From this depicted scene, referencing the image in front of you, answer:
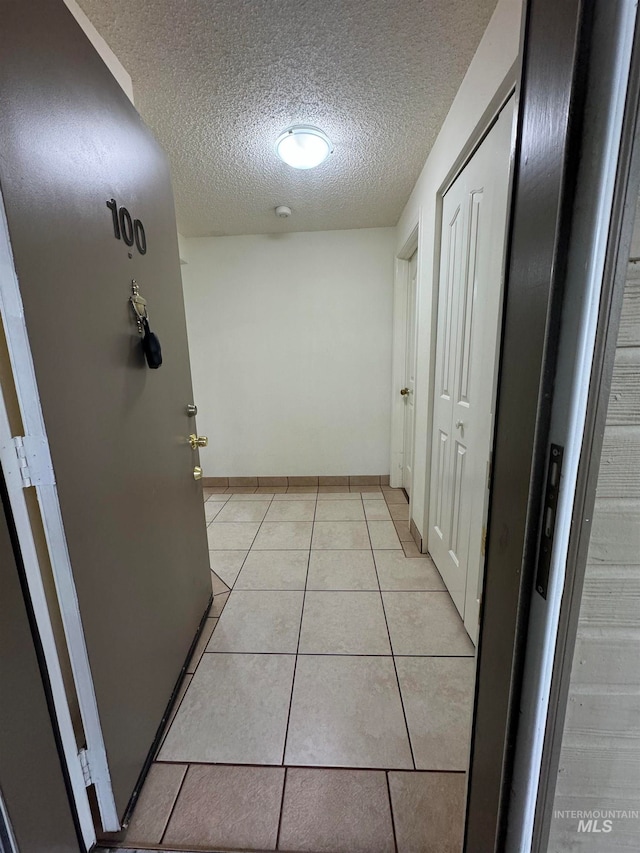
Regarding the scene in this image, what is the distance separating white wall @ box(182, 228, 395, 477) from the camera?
3.10 meters

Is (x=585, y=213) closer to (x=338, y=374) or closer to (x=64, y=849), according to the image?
(x=64, y=849)

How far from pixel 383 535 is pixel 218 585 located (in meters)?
1.22

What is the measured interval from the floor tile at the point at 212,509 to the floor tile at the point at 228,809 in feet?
6.08

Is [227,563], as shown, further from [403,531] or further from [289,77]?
[289,77]

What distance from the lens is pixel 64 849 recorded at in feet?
2.48

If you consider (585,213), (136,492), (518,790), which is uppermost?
(585,213)

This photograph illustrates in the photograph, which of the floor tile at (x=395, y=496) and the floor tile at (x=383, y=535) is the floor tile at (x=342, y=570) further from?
the floor tile at (x=395, y=496)

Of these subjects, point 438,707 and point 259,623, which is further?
point 259,623

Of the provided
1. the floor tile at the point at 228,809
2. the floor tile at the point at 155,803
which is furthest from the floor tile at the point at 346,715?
the floor tile at the point at 155,803

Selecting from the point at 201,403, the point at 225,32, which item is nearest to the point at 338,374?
the point at 201,403

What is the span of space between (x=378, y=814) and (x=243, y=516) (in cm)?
212

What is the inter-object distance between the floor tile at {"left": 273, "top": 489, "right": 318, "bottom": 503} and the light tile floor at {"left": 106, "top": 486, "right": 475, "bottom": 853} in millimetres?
1034

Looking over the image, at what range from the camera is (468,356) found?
153 centimetres

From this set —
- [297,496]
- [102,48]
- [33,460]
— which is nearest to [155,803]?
[33,460]
